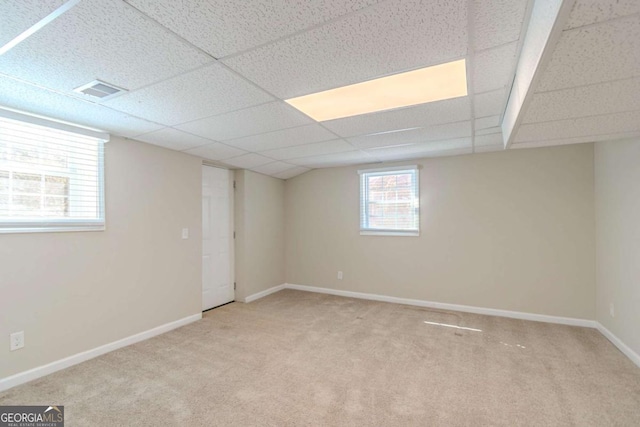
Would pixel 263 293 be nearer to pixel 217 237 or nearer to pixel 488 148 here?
pixel 217 237

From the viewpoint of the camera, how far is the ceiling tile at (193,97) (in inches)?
71.3

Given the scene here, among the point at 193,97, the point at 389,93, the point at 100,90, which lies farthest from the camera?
the point at 389,93

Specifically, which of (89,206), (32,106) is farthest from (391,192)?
(32,106)

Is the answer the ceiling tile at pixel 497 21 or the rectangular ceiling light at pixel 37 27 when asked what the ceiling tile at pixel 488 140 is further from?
the rectangular ceiling light at pixel 37 27

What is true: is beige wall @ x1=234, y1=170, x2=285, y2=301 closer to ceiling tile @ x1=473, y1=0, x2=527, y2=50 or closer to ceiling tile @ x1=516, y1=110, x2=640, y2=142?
ceiling tile @ x1=516, y1=110, x2=640, y2=142

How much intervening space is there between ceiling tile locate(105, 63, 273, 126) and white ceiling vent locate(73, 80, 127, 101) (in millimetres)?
63

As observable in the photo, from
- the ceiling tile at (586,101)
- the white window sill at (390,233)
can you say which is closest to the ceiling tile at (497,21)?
the ceiling tile at (586,101)

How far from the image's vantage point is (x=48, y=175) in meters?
2.52

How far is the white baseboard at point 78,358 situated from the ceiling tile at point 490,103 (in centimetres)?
395

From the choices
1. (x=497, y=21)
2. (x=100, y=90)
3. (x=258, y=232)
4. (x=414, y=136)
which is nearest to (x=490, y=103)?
(x=414, y=136)

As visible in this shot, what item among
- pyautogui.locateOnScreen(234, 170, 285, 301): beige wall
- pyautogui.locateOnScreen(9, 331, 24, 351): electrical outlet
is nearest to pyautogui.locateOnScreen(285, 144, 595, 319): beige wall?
pyautogui.locateOnScreen(234, 170, 285, 301): beige wall

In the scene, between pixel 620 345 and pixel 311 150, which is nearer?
pixel 620 345

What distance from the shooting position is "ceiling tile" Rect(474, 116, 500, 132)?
2.60m

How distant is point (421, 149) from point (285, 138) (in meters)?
1.82
